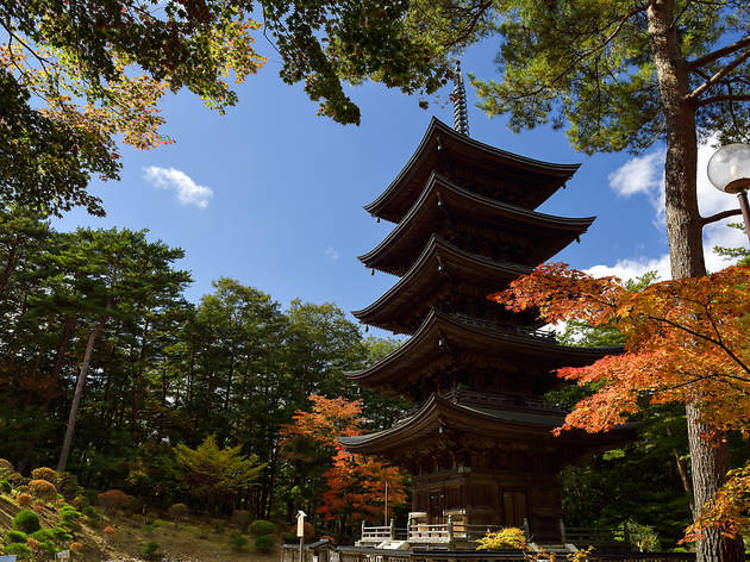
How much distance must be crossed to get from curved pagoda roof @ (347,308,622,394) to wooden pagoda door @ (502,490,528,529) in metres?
3.36

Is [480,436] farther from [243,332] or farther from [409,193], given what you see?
[243,332]

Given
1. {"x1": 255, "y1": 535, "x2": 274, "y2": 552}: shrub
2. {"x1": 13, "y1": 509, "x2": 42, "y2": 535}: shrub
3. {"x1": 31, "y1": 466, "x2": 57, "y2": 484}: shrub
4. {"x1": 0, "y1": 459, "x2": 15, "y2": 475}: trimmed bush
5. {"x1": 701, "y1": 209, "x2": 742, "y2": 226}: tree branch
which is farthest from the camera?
{"x1": 255, "y1": 535, "x2": 274, "y2": 552}: shrub

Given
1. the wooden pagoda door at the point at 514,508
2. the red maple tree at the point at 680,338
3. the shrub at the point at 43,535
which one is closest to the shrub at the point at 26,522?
the shrub at the point at 43,535

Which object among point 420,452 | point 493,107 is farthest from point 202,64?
point 420,452

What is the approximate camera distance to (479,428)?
11070 millimetres

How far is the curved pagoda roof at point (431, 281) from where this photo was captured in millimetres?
13094

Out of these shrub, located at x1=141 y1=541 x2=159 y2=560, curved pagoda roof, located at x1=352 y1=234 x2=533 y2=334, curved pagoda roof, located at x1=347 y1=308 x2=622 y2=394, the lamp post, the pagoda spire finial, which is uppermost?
the pagoda spire finial

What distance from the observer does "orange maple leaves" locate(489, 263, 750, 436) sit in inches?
183

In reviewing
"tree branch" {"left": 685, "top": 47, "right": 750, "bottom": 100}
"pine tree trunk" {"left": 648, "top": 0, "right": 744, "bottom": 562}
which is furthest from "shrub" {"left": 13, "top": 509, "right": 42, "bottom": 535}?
"tree branch" {"left": 685, "top": 47, "right": 750, "bottom": 100}

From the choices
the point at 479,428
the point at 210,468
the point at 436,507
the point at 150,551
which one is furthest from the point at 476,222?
the point at 210,468

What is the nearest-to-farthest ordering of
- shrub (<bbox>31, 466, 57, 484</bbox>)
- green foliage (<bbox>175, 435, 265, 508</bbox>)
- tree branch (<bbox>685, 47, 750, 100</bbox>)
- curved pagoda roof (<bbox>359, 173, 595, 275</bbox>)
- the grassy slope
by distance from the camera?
tree branch (<bbox>685, 47, 750, 100</bbox>) → curved pagoda roof (<bbox>359, 173, 595, 275</bbox>) → the grassy slope → shrub (<bbox>31, 466, 57, 484</bbox>) → green foliage (<bbox>175, 435, 265, 508</bbox>)

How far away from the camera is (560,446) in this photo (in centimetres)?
1251

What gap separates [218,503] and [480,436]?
69.5 ft

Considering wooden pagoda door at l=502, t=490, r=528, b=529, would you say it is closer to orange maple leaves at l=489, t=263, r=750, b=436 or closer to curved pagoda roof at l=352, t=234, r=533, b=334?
curved pagoda roof at l=352, t=234, r=533, b=334
